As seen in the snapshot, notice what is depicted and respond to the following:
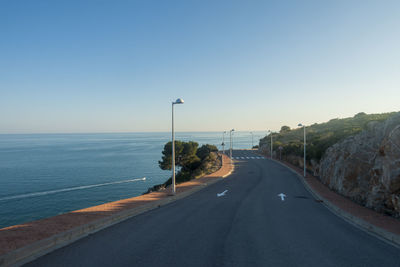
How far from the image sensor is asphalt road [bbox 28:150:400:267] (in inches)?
261

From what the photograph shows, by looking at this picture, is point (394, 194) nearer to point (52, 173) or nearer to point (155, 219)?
point (155, 219)

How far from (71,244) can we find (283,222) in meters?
9.41

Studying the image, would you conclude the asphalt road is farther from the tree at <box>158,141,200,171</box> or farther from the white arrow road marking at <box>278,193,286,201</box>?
the tree at <box>158,141,200,171</box>

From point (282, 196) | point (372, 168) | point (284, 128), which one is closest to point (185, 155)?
point (282, 196)

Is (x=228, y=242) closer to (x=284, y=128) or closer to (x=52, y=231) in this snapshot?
(x=52, y=231)

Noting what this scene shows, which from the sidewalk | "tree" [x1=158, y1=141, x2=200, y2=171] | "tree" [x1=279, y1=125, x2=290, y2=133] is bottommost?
"tree" [x1=158, y1=141, x2=200, y2=171]

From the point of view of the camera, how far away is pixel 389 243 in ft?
27.0

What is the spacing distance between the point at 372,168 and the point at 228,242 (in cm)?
1173

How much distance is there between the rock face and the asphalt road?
3.01 meters

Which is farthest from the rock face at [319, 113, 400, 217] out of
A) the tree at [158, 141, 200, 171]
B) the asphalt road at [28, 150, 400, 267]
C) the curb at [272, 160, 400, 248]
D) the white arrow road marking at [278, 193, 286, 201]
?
the tree at [158, 141, 200, 171]

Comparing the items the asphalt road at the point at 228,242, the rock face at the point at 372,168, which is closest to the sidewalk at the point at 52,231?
the asphalt road at the point at 228,242

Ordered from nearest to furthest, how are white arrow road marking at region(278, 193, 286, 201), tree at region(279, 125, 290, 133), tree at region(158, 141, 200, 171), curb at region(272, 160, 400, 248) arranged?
1. curb at region(272, 160, 400, 248)
2. white arrow road marking at region(278, 193, 286, 201)
3. tree at region(158, 141, 200, 171)
4. tree at region(279, 125, 290, 133)

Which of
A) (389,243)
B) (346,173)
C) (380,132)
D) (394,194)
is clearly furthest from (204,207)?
(380,132)

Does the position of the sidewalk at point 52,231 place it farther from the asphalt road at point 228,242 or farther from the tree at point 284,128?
the tree at point 284,128
